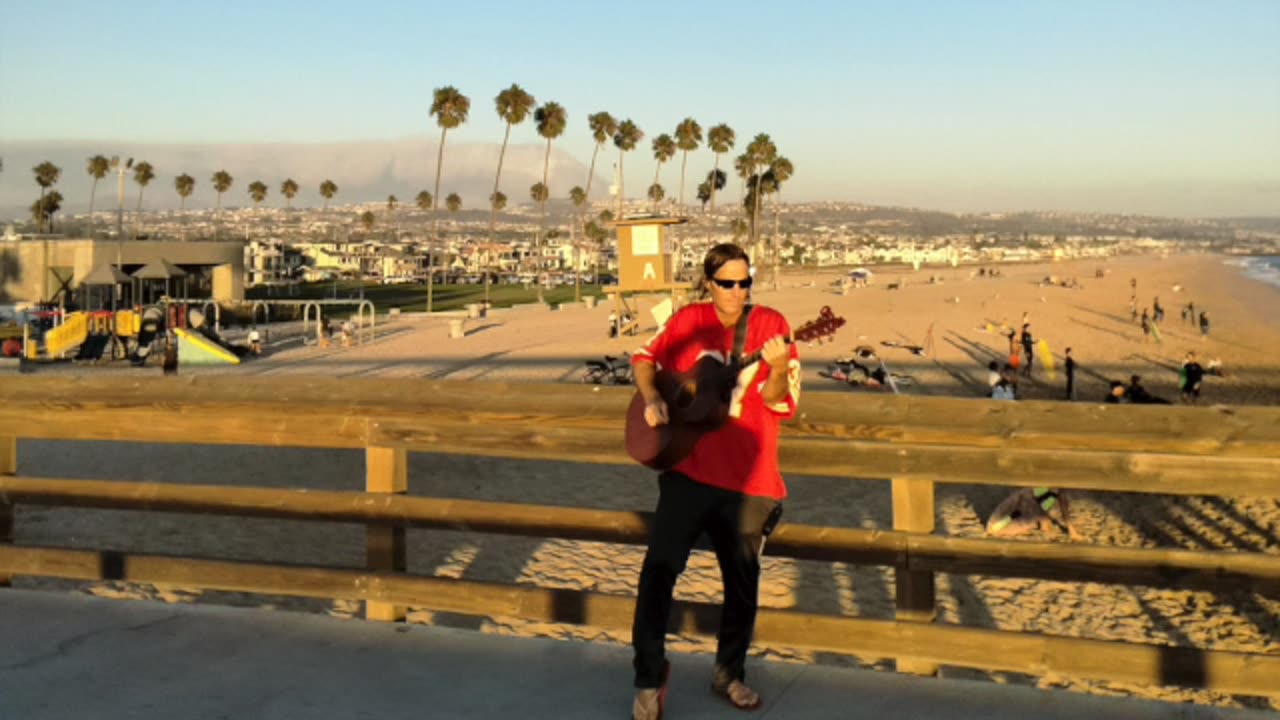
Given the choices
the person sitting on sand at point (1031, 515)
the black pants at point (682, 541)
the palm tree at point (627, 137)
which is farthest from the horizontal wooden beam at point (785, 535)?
the palm tree at point (627, 137)

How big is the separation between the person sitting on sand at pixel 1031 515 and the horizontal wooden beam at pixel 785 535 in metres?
7.95

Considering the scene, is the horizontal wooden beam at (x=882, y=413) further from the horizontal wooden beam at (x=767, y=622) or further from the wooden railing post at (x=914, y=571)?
the horizontal wooden beam at (x=767, y=622)

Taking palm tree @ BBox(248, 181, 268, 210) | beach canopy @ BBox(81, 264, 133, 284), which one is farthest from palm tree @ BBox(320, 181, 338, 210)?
beach canopy @ BBox(81, 264, 133, 284)

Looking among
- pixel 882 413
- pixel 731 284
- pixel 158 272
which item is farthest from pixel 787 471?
pixel 158 272

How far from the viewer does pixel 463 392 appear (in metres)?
4.56

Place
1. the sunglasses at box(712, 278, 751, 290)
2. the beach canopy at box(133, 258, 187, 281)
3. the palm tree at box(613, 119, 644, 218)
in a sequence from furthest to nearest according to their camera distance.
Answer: the palm tree at box(613, 119, 644, 218), the beach canopy at box(133, 258, 187, 281), the sunglasses at box(712, 278, 751, 290)

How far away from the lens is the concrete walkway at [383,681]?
387cm

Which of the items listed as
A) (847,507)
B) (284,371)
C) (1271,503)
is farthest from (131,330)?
(1271,503)

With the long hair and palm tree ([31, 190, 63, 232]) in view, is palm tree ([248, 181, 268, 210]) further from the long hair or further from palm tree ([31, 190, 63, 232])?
the long hair

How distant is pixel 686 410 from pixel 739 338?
319mm

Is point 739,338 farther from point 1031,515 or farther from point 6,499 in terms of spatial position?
point 1031,515

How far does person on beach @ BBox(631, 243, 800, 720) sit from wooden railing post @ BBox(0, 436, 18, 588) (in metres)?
3.33

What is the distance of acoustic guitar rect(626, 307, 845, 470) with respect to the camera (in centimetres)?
371

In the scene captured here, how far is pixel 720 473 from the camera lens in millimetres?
3775
